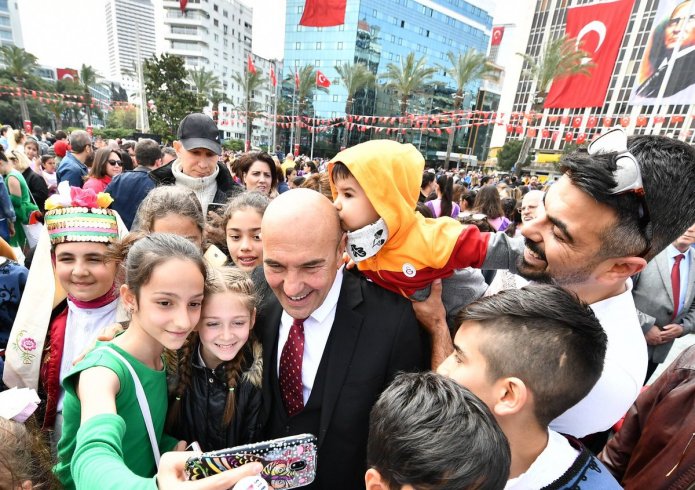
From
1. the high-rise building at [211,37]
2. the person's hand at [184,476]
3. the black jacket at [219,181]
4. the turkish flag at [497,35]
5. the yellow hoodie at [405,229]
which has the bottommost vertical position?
the person's hand at [184,476]

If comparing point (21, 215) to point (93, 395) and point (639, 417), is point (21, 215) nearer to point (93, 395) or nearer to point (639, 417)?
point (93, 395)

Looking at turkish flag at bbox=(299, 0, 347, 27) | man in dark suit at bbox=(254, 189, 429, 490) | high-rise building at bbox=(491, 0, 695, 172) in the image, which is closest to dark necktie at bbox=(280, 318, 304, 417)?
man in dark suit at bbox=(254, 189, 429, 490)

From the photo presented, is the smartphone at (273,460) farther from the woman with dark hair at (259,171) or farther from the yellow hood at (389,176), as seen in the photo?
the woman with dark hair at (259,171)

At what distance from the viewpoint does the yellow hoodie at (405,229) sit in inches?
65.1

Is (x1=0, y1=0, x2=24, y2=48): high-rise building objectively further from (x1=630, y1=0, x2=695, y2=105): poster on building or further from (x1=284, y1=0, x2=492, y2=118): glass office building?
(x1=630, y1=0, x2=695, y2=105): poster on building

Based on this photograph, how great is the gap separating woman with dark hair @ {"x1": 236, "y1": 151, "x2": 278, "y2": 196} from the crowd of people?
2.04 meters

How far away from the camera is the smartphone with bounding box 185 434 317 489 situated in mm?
991

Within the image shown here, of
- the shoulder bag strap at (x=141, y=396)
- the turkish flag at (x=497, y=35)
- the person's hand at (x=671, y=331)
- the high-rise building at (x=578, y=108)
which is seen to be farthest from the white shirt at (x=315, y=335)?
the turkish flag at (x=497, y=35)

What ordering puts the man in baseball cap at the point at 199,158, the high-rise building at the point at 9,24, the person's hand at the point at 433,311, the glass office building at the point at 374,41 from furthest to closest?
the high-rise building at the point at 9,24
the glass office building at the point at 374,41
the man in baseball cap at the point at 199,158
the person's hand at the point at 433,311

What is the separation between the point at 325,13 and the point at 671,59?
15869 millimetres

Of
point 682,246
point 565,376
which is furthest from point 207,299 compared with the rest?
point 682,246

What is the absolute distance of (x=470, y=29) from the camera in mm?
67062

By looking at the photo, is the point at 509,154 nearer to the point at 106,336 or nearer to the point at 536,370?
the point at 536,370

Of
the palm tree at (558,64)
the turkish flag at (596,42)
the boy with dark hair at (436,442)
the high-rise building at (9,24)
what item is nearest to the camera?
the boy with dark hair at (436,442)
